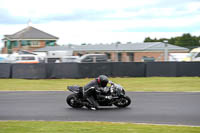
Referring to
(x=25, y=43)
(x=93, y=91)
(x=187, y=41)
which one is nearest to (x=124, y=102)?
(x=93, y=91)

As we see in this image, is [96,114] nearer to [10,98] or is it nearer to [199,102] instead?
[199,102]

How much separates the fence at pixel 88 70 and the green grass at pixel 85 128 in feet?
53.0

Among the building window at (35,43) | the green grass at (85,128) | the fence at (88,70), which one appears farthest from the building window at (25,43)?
the green grass at (85,128)

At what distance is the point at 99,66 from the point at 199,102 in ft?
40.7

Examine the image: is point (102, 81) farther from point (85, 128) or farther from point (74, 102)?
point (85, 128)

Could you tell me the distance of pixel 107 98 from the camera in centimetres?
1212

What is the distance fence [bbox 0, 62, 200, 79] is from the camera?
2561 centimetres

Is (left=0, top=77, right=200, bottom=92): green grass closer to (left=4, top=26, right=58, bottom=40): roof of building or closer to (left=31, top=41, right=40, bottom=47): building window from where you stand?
(left=4, top=26, right=58, bottom=40): roof of building

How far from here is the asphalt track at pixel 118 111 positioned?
10.5 metres

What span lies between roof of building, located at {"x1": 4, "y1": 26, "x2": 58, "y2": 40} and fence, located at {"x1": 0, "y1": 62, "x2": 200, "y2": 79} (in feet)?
156

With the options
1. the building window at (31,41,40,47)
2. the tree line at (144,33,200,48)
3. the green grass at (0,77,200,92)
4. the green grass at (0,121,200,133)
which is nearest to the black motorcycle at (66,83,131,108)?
the green grass at (0,121,200,133)

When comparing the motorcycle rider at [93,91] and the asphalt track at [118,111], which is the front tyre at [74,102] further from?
the motorcycle rider at [93,91]

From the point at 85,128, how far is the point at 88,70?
1718 cm

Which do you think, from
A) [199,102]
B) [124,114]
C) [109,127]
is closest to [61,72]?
[199,102]
